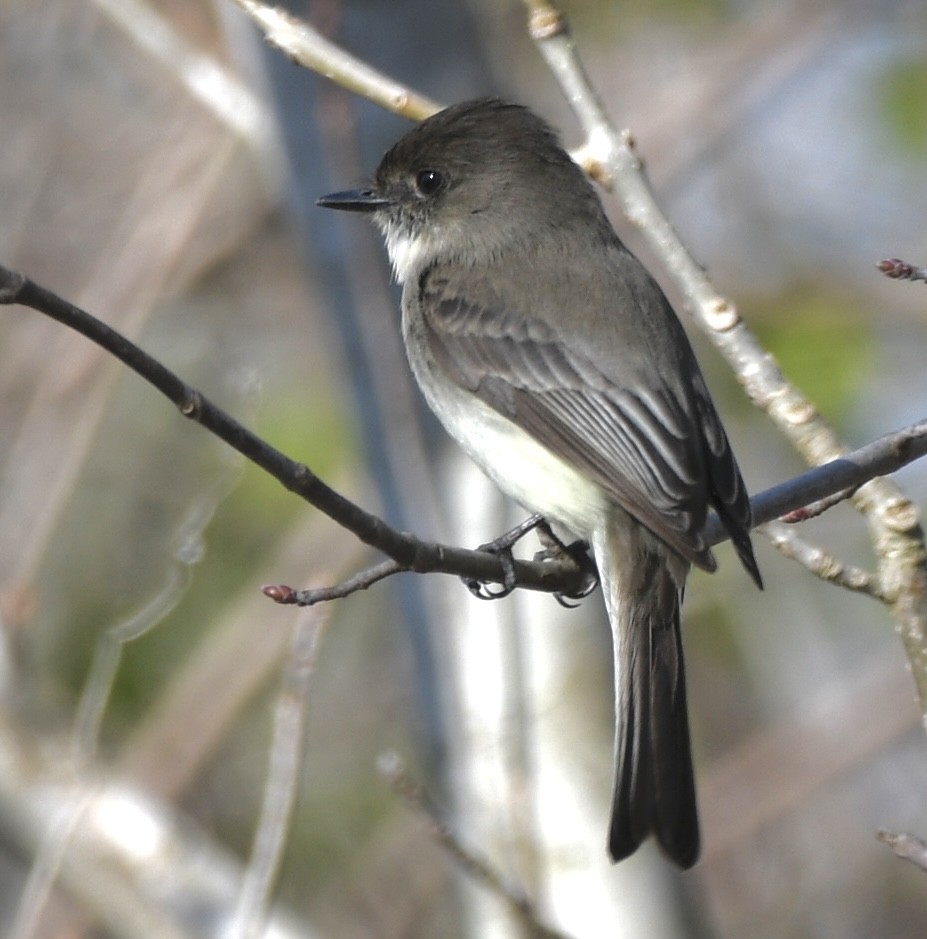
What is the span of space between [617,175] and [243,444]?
Result: 138 centimetres

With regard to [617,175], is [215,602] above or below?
above

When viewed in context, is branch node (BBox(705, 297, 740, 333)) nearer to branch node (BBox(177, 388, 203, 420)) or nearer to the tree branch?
the tree branch

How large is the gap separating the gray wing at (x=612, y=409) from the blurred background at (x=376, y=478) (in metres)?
1.04

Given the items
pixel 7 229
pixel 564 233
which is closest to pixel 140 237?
pixel 7 229

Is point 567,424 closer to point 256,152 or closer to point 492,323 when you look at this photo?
point 492,323

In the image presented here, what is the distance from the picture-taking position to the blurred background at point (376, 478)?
4809 mm

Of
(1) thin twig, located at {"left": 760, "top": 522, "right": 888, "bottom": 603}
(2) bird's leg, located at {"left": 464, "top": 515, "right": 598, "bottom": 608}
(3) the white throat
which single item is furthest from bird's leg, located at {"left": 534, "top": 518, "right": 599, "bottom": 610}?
(3) the white throat

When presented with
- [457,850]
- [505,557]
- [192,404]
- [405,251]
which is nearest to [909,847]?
[505,557]

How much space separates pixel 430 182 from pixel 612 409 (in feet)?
3.64

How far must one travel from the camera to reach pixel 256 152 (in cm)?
554

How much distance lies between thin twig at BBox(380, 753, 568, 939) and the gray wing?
69 centimetres

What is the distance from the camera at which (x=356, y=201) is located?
4.19 metres

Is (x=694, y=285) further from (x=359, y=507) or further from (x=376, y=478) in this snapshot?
(x=376, y=478)

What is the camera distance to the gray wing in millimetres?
3129
